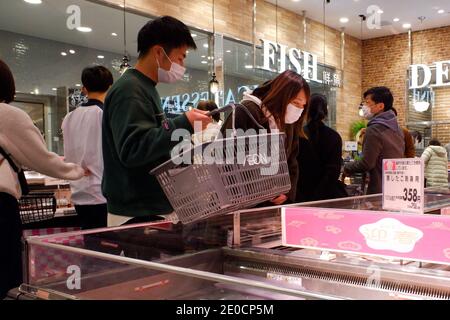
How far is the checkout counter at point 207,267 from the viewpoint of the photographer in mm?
1132

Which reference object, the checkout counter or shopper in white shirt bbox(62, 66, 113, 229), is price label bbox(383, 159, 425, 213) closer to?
the checkout counter

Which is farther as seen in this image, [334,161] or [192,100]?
[192,100]

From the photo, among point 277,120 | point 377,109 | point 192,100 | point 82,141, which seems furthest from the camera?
point 192,100

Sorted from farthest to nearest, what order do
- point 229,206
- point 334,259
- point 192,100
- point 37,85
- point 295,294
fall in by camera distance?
point 192,100
point 37,85
point 334,259
point 229,206
point 295,294

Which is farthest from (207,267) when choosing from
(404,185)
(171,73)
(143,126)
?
(404,185)

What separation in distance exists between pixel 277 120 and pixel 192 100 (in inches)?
250

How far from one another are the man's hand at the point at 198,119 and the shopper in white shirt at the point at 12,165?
881mm

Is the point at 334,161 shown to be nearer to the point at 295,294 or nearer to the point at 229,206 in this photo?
the point at 229,206

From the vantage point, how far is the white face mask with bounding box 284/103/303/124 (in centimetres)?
235

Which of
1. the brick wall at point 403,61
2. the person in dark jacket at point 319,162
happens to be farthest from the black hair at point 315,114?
the brick wall at point 403,61

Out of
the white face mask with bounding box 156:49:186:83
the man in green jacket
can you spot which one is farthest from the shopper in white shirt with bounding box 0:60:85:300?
the white face mask with bounding box 156:49:186:83

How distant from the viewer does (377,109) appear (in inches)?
151

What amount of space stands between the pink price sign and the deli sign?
1134 cm

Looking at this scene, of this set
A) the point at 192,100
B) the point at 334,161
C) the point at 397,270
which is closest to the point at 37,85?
the point at 192,100
